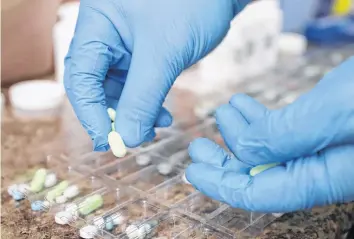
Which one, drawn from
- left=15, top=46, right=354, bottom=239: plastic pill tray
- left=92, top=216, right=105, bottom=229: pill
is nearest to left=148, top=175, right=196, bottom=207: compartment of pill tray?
left=15, top=46, right=354, bottom=239: plastic pill tray

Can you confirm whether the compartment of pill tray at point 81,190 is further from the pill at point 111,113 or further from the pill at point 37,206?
the pill at point 111,113

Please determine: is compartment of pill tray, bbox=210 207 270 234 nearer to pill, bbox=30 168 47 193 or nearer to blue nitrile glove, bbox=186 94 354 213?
blue nitrile glove, bbox=186 94 354 213

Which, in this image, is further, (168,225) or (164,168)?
(164,168)

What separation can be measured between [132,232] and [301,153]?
0.27 metres

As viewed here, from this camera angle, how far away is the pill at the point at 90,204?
0.80 m

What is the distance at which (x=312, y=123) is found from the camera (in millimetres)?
602

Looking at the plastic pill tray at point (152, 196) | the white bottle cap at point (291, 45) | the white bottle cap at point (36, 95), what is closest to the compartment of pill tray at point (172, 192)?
the plastic pill tray at point (152, 196)

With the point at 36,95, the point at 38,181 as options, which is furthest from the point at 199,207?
the point at 36,95

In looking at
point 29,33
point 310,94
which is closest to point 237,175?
point 310,94

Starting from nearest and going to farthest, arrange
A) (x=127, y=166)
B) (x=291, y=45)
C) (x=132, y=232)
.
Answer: (x=132, y=232) → (x=127, y=166) → (x=291, y=45)

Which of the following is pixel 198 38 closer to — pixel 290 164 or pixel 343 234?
pixel 290 164

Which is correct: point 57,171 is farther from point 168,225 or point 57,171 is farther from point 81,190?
point 168,225

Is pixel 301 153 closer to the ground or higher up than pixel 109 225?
higher up

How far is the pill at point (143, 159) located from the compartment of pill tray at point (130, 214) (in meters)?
0.13
